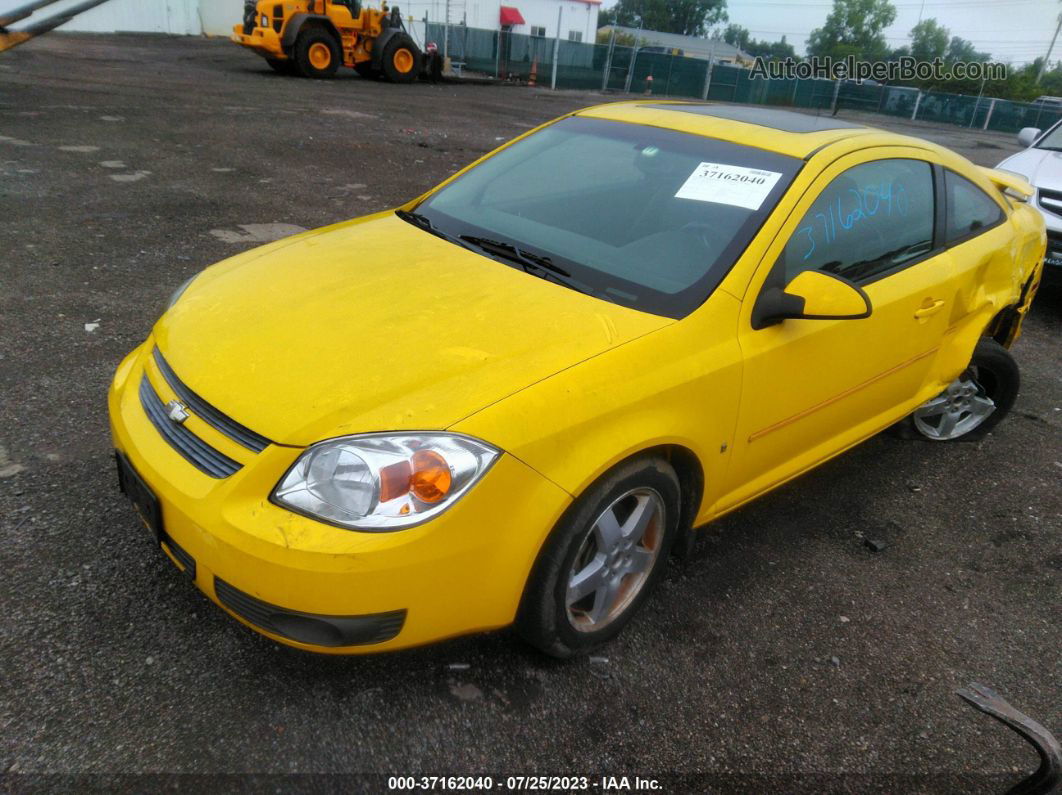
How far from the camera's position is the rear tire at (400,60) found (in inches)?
736

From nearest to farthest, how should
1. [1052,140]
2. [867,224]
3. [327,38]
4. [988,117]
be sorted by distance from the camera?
[867,224]
[1052,140]
[327,38]
[988,117]

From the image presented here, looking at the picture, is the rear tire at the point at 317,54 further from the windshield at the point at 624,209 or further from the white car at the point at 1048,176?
the windshield at the point at 624,209

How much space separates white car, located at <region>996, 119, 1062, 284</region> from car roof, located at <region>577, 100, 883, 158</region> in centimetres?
383

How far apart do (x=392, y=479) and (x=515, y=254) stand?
46.3 inches

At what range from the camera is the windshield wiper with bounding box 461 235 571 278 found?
105 inches

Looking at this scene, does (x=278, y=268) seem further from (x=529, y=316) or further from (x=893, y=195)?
(x=893, y=195)

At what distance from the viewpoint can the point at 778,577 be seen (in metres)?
2.96

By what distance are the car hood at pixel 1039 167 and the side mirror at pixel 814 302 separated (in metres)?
5.16

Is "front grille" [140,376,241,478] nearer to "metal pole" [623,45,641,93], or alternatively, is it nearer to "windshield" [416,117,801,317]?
"windshield" [416,117,801,317]

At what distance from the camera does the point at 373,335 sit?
2.28 metres

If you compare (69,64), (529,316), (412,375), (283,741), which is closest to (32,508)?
(283,741)

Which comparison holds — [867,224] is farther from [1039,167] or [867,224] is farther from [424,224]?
[1039,167]

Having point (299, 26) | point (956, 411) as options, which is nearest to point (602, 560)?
point (956, 411)

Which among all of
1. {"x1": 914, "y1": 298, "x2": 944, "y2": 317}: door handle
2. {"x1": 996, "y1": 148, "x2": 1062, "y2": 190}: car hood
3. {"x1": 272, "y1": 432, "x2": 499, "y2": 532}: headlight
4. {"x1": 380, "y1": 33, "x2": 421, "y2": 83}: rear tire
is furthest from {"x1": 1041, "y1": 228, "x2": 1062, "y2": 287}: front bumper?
{"x1": 380, "y1": 33, "x2": 421, "y2": 83}: rear tire
